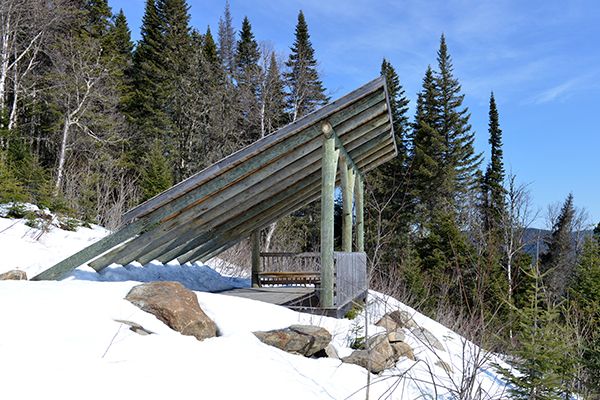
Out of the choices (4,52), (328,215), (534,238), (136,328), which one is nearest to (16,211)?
(328,215)

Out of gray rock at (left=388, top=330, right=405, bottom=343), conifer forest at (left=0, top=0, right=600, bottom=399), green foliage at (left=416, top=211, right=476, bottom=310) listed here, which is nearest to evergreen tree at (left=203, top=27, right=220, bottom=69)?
conifer forest at (left=0, top=0, right=600, bottom=399)

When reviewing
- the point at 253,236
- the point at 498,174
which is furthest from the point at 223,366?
A: the point at 498,174

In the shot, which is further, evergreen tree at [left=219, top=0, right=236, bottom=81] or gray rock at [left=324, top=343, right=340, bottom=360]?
evergreen tree at [left=219, top=0, right=236, bottom=81]

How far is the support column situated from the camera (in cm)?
857

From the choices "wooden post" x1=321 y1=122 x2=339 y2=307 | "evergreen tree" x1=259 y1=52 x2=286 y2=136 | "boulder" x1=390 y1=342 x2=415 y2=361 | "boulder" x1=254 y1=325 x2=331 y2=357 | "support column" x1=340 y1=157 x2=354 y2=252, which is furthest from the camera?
"evergreen tree" x1=259 y1=52 x2=286 y2=136

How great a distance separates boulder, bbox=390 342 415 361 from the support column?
3158mm

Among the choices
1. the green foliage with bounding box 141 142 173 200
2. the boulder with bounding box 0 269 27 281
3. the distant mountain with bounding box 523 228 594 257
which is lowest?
the boulder with bounding box 0 269 27 281

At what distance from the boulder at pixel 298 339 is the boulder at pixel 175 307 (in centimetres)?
69

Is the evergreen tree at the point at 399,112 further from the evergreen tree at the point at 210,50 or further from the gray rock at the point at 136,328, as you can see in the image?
the gray rock at the point at 136,328

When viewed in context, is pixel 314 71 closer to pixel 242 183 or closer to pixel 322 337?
pixel 242 183

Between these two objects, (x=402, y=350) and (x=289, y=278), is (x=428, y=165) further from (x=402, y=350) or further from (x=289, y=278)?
(x=402, y=350)

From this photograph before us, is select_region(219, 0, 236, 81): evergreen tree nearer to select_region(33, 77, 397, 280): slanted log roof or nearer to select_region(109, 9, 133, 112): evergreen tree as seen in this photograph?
select_region(109, 9, 133, 112): evergreen tree

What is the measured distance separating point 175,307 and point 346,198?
16.3ft

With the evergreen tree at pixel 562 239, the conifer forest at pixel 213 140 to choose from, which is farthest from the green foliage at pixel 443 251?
the evergreen tree at pixel 562 239
